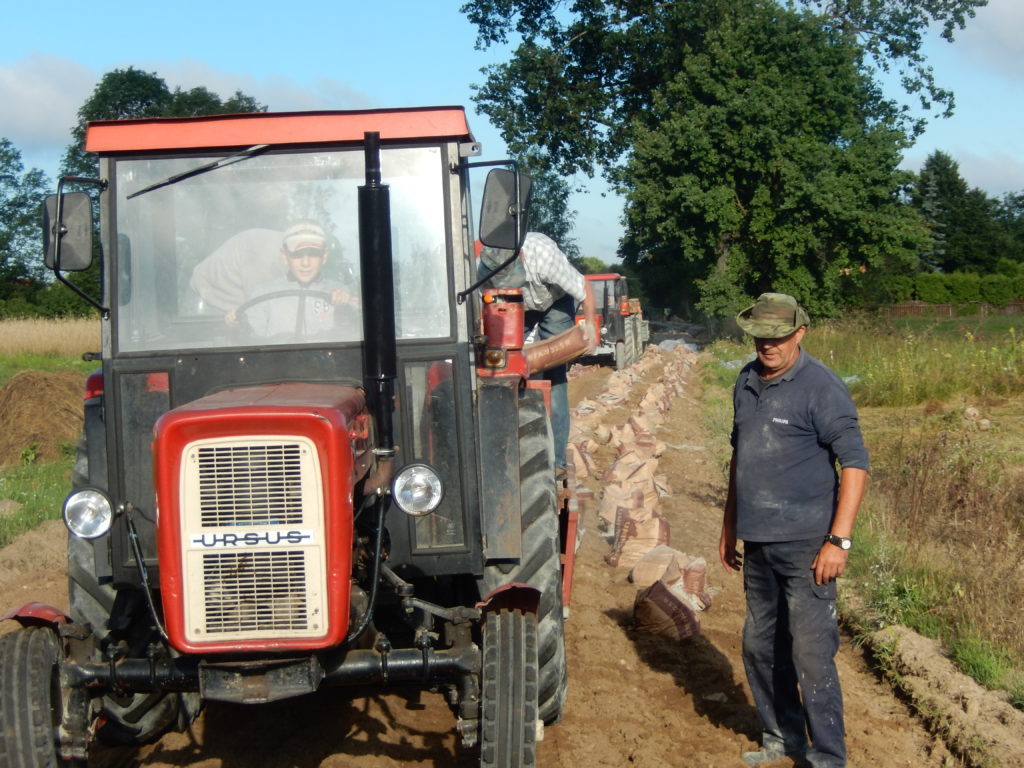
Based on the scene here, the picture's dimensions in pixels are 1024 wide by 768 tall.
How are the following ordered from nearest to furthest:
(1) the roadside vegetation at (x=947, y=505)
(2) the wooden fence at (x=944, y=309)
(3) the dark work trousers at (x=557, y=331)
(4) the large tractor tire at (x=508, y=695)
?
(4) the large tractor tire at (x=508, y=695)
(1) the roadside vegetation at (x=947, y=505)
(3) the dark work trousers at (x=557, y=331)
(2) the wooden fence at (x=944, y=309)

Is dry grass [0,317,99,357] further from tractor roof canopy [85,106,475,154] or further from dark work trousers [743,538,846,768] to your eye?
dark work trousers [743,538,846,768]

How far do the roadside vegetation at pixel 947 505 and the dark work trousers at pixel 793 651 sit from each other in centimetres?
105

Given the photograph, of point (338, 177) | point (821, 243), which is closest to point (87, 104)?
point (821, 243)

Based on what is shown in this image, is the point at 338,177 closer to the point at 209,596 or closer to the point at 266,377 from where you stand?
the point at 266,377

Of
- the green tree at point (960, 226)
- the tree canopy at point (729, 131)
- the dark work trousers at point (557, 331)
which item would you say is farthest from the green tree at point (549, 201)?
the green tree at point (960, 226)

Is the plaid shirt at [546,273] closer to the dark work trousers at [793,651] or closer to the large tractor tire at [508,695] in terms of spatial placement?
the dark work trousers at [793,651]

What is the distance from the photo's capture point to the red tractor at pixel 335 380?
3.99 meters

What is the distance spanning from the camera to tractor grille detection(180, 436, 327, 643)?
365 centimetres

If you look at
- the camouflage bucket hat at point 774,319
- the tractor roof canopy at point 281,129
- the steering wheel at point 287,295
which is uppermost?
the tractor roof canopy at point 281,129

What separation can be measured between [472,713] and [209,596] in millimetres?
1029

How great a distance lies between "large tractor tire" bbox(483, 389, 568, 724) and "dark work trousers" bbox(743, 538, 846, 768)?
2.82 ft

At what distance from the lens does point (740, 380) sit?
196 inches

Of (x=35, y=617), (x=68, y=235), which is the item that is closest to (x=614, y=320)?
(x=68, y=235)

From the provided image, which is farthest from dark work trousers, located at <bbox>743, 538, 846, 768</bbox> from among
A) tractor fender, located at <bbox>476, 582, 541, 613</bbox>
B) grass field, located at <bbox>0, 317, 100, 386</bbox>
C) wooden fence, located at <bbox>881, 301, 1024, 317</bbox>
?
wooden fence, located at <bbox>881, 301, 1024, 317</bbox>
